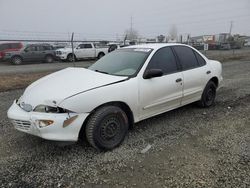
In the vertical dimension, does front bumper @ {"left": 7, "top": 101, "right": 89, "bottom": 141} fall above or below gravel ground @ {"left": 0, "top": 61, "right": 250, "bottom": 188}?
above

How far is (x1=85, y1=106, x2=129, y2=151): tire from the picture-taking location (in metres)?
3.26

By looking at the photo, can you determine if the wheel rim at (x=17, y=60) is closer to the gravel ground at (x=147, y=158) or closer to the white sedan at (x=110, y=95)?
the gravel ground at (x=147, y=158)

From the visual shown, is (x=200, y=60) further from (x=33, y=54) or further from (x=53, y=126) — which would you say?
(x=33, y=54)

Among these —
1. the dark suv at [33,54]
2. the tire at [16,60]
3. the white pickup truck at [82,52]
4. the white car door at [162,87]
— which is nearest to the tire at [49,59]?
the dark suv at [33,54]

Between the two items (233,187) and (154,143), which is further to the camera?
(154,143)

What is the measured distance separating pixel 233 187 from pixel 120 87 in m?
1.94

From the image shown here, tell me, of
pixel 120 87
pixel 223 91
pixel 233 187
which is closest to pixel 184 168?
pixel 233 187

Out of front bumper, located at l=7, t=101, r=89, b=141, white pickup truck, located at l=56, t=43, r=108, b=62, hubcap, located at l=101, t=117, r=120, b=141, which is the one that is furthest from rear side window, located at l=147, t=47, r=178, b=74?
white pickup truck, located at l=56, t=43, r=108, b=62

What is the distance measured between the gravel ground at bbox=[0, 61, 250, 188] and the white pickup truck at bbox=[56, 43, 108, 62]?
15404 millimetres

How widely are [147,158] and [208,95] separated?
276cm

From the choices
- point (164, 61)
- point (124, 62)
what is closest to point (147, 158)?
point (124, 62)

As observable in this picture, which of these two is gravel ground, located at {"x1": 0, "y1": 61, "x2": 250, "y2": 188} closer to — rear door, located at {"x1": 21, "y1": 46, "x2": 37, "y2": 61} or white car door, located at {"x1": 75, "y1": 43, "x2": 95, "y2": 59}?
rear door, located at {"x1": 21, "y1": 46, "x2": 37, "y2": 61}

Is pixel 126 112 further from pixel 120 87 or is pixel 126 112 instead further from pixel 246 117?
pixel 246 117

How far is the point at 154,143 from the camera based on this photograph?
12.1 ft
